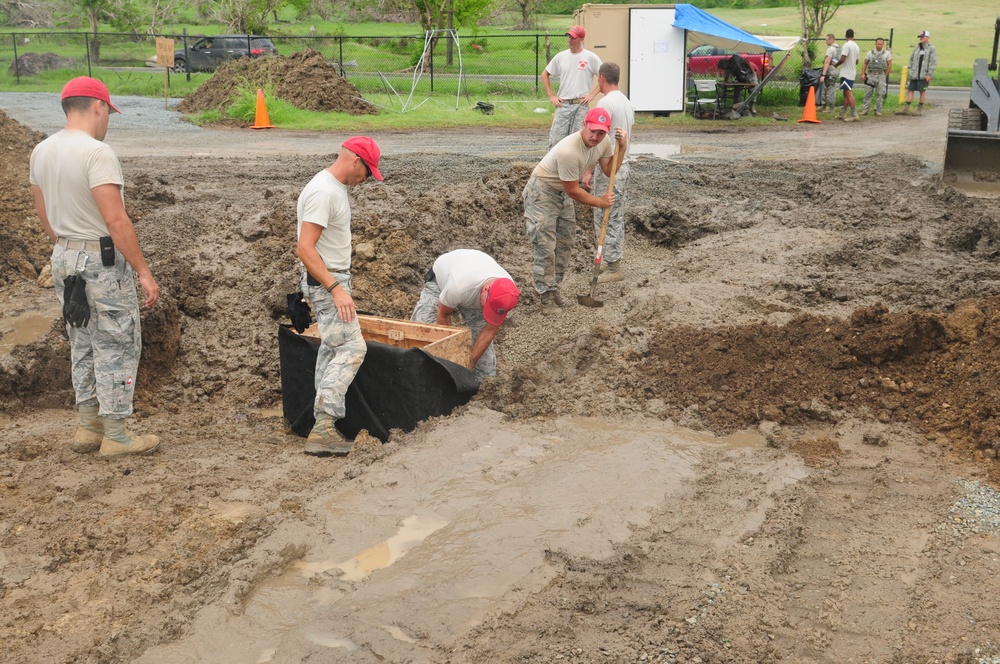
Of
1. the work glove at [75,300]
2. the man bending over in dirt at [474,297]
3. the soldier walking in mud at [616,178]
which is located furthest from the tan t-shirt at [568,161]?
the work glove at [75,300]

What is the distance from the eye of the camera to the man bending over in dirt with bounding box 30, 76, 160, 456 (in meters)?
5.02

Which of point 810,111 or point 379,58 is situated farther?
point 379,58

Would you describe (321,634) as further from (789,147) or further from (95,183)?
(789,147)

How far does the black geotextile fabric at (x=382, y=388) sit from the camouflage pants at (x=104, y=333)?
1.12 meters

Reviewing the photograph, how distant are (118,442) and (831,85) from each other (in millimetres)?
21403

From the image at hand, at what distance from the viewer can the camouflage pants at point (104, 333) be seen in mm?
5148

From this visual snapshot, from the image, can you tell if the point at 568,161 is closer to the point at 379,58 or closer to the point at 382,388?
the point at 382,388

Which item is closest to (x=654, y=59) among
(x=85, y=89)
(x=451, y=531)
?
(x=85, y=89)

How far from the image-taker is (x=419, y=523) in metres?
4.71

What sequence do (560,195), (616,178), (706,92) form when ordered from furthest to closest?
(706,92) < (616,178) < (560,195)

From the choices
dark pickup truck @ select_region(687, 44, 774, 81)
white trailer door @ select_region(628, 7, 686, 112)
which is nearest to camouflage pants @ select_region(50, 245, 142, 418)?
white trailer door @ select_region(628, 7, 686, 112)

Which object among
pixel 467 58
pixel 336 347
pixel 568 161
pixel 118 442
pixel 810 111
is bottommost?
pixel 118 442

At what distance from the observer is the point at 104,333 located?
5.27 meters

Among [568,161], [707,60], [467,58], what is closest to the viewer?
[568,161]
